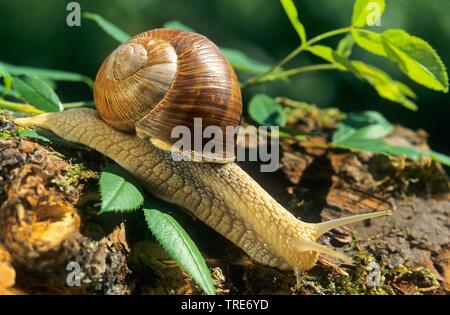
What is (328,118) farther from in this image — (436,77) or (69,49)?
(69,49)

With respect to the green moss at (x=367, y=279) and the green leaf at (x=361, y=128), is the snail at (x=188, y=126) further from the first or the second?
the green leaf at (x=361, y=128)

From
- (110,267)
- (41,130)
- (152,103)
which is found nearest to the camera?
(110,267)

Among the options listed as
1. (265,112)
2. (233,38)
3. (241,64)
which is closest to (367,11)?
(265,112)

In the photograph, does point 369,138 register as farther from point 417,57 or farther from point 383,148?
point 417,57

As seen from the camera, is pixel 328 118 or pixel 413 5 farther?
pixel 413 5

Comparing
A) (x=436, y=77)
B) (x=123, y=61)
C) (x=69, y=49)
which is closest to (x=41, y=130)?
(x=123, y=61)
